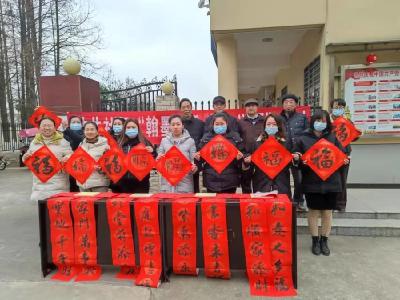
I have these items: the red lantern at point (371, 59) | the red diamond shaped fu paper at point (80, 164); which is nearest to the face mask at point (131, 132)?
the red diamond shaped fu paper at point (80, 164)

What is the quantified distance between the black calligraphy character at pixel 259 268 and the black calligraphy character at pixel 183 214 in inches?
31.5

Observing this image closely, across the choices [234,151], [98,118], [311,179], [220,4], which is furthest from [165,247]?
[220,4]

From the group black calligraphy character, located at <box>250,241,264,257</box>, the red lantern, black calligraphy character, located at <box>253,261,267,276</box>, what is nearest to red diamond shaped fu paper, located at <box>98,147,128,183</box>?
black calligraphy character, located at <box>250,241,264,257</box>

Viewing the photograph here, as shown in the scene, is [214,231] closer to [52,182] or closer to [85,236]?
[85,236]

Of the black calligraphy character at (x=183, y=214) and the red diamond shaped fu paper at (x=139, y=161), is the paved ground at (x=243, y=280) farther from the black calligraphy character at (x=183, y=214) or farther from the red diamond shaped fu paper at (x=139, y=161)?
the red diamond shaped fu paper at (x=139, y=161)

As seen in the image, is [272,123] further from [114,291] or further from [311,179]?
[114,291]

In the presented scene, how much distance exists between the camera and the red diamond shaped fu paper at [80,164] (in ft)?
12.6

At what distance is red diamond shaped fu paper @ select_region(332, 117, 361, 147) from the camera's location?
15.0 ft

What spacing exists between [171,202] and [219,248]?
25.6 inches

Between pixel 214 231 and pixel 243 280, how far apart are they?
0.59 meters

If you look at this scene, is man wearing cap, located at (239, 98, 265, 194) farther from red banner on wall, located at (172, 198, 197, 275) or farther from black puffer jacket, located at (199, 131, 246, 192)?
red banner on wall, located at (172, 198, 197, 275)

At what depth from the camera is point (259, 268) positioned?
10.1 ft

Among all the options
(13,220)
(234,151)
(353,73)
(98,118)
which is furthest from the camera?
(98,118)

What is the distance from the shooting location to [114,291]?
10.1 feet
